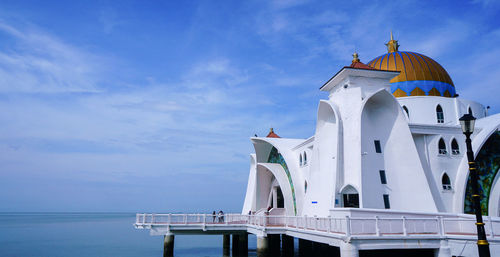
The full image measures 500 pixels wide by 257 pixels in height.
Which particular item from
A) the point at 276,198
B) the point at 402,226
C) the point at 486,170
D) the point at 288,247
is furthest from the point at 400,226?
the point at 276,198

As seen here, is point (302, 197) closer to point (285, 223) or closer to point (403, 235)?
point (285, 223)

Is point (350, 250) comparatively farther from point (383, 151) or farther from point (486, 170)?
point (486, 170)

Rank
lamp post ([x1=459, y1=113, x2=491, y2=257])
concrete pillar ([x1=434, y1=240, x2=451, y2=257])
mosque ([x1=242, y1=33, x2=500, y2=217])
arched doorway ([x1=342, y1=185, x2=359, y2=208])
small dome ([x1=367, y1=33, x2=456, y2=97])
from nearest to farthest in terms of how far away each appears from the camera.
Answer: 1. lamp post ([x1=459, y1=113, x2=491, y2=257])
2. concrete pillar ([x1=434, y1=240, x2=451, y2=257])
3. mosque ([x1=242, y1=33, x2=500, y2=217])
4. arched doorway ([x1=342, y1=185, x2=359, y2=208])
5. small dome ([x1=367, y1=33, x2=456, y2=97])

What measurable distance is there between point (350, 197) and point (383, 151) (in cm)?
321

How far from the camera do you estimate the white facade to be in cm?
2019

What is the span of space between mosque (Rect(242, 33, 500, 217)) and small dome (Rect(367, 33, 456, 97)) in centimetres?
7

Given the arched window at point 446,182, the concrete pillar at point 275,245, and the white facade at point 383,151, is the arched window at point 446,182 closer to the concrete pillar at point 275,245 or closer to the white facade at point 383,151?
the white facade at point 383,151

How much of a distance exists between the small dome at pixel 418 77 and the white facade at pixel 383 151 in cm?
106

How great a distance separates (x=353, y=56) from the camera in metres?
24.8

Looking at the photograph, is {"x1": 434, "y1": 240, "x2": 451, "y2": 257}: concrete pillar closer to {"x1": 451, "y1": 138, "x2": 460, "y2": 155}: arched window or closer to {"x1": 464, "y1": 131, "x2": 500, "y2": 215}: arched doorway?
{"x1": 464, "y1": 131, "x2": 500, "y2": 215}: arched doorway

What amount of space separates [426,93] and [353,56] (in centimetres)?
611

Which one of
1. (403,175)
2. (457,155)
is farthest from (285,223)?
(457,155)

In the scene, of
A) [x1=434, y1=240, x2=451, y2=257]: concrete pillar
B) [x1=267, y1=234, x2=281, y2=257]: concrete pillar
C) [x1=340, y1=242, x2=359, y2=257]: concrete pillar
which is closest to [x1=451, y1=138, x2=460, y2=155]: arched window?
[x1=434, y1=240, x2=451, y2=257]: concrete pillar

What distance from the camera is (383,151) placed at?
2112 centimetres
